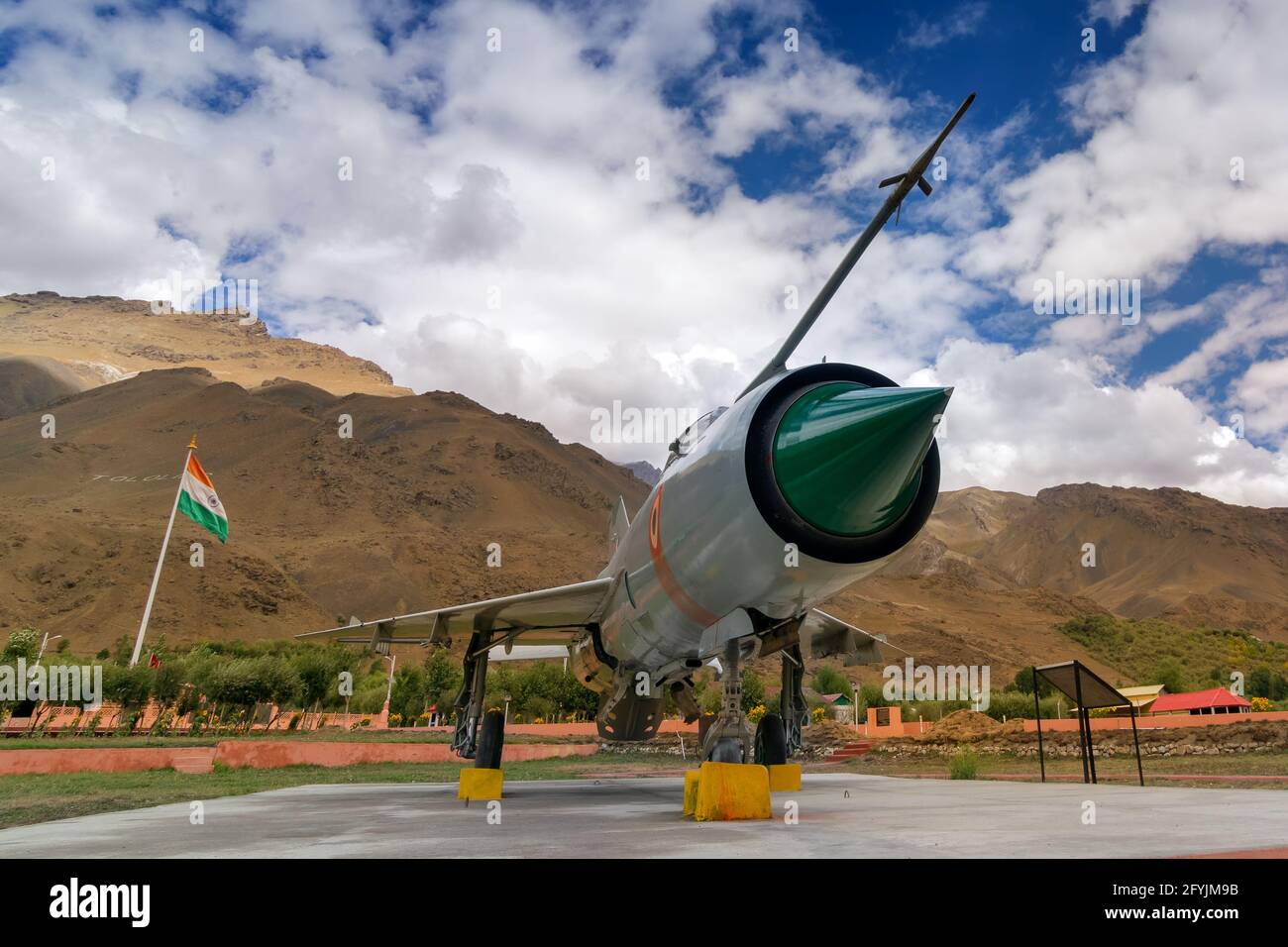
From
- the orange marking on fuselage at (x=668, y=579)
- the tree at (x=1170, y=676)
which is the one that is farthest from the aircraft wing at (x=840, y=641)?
the tree at (x=1170, y=676)

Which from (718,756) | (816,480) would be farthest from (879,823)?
(816,480)

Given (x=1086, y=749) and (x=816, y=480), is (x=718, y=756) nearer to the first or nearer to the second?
(x=816, y=480)

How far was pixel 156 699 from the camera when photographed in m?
47.9

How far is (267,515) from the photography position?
132m

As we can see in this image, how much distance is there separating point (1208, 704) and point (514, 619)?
2078 inches

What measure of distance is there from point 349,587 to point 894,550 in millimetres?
112798

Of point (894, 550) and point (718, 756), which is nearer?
point (894, 550)

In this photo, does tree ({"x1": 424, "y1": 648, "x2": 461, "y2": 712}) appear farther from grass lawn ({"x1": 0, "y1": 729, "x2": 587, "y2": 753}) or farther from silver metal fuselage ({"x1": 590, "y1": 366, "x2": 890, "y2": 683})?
silver metal fuselage ({"x1": 590, "y1": 366, "x2": 890, "y2": 683})

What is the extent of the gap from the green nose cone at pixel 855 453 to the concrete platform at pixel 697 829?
239 centimetres

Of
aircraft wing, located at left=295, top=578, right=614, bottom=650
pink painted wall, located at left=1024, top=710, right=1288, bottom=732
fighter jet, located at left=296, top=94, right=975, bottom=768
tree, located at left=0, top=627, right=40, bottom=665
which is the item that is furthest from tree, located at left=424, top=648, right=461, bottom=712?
fighter jet, located at left=296, top=94, right=975, bottom=768

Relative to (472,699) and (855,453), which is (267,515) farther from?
(855,453)

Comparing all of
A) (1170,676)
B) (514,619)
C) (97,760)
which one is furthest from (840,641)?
(1170,676)

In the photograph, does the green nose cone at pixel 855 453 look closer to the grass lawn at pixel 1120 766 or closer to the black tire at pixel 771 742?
the black tire at pixel 771 742

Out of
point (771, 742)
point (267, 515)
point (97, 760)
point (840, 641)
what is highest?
point (267, 515)
